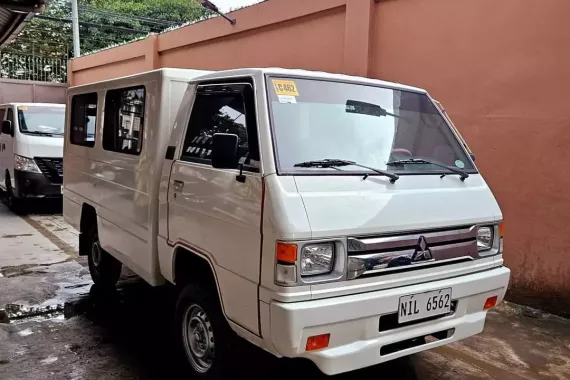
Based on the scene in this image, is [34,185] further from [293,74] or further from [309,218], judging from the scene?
[309,218]

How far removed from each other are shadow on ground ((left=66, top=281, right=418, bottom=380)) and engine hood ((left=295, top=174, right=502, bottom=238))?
1.09 metres

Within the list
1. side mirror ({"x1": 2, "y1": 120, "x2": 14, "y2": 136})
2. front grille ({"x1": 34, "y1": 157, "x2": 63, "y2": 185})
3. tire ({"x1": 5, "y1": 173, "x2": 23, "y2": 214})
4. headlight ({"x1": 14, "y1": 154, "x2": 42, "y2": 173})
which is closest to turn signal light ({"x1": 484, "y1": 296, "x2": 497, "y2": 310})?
front grille ({"x1": 34, "y1": 157, "x2": 63, "y2": 185})

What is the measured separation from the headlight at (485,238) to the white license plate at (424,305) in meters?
0.49

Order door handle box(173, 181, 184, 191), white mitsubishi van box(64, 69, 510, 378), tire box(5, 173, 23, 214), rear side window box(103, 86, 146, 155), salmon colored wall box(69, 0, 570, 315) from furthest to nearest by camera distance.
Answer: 1. tire box(5, 173, 23, 214)
2. salmon colored wall box(69, 0, 570, 315)
3. rear side window box(103, 86, 146, 155)
4. door handle box(173, 181, 184, 191)
5. white mitsubishi van box(64, 69, 510, 378)

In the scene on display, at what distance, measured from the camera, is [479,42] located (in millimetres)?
5605

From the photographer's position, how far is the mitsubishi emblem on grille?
9.82 feet

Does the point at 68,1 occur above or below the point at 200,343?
above

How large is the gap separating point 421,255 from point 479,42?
3462 mm

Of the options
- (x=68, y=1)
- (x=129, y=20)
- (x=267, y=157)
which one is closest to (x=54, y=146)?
(x=267, y=157)

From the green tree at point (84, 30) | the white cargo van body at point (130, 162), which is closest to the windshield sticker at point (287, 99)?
the white cargo van body at point (130, 162)

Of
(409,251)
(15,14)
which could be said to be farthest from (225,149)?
(15,14)

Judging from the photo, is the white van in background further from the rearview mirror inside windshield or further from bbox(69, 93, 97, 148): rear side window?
the rearview mirror inside windshield

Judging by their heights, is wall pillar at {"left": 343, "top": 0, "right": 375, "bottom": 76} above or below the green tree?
below

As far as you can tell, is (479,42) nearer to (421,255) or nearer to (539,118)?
(539,118)
